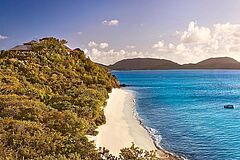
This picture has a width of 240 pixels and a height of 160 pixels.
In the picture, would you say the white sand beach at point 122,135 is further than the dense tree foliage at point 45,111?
Yes

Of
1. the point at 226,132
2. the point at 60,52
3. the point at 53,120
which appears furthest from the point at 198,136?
the point at 60,52

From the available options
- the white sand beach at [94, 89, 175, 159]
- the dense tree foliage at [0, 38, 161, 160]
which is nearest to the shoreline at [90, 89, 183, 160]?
the white sand beach at [94, 89, 175, 159]

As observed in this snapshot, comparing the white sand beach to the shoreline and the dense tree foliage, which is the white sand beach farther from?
the dense tree foliage

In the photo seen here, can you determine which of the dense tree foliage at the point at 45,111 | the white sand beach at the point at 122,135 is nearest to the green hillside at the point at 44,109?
the dense tree foliage at the point at 45,111

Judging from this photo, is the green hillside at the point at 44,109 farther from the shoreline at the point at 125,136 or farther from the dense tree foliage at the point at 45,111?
the shoreline at the point at 125,136

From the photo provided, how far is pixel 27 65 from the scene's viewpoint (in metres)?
36.8

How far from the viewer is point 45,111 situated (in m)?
18.7

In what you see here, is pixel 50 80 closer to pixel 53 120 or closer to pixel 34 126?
pixel 53 120

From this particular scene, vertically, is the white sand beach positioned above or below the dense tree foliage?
below

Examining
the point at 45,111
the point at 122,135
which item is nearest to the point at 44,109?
the point at 45,111

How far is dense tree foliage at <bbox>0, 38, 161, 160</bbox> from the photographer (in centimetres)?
1255

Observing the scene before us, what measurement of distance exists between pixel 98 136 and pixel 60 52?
31309 mm

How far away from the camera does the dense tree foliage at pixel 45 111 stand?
12547 millimetres

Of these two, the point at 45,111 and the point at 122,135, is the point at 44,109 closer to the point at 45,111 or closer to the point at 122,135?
the point at 45,111
